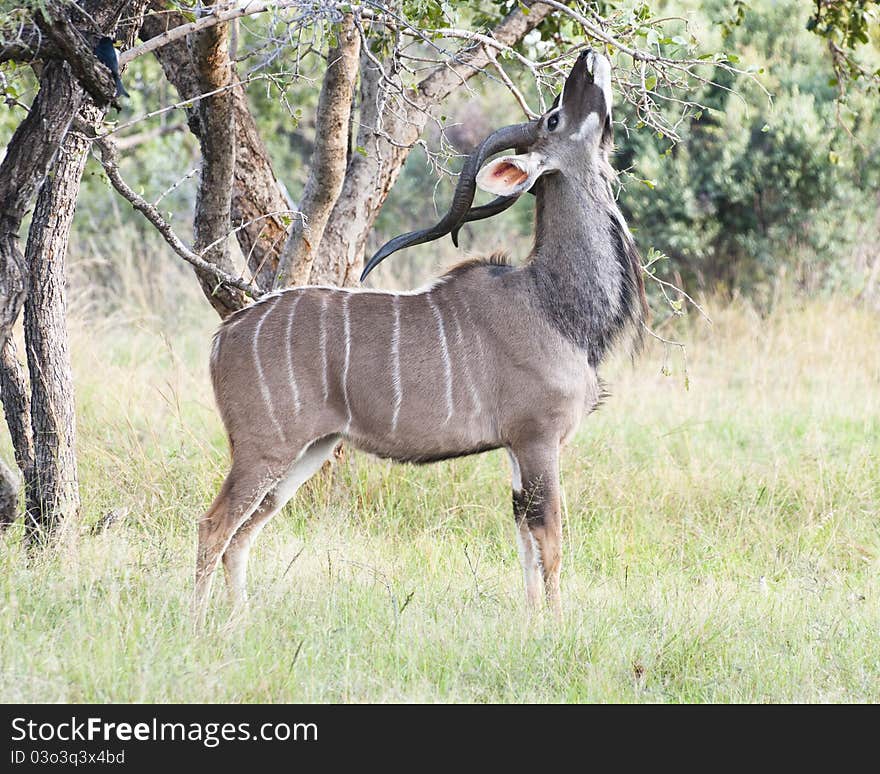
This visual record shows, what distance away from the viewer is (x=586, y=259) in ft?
13.5

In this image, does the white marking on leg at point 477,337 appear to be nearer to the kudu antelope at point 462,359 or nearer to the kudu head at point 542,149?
the kudu antelope at point 462,359

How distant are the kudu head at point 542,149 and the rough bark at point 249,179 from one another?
3.00 ft

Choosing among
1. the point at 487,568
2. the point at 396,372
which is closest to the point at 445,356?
the point at 396,372

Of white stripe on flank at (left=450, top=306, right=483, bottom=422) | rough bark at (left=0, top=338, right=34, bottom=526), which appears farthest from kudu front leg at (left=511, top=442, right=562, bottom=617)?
rough bark at (left=0, top=338, right=34, bottom=526)

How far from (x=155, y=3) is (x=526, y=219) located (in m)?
5.58

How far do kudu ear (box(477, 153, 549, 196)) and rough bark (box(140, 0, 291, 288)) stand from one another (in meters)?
1.04

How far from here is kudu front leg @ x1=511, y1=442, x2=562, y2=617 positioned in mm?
3834

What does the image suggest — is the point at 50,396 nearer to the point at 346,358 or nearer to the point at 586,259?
the point at 346,358

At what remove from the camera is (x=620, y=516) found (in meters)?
5.15

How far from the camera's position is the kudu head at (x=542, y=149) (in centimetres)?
399

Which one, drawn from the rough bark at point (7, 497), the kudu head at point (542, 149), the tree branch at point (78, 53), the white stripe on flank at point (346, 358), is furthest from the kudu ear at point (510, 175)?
the rough bark at point (7, 497)

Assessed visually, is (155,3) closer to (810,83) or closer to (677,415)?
(677,415)

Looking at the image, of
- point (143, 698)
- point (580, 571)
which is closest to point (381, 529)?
point (580, 571)

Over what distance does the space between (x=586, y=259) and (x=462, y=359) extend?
589 mm
